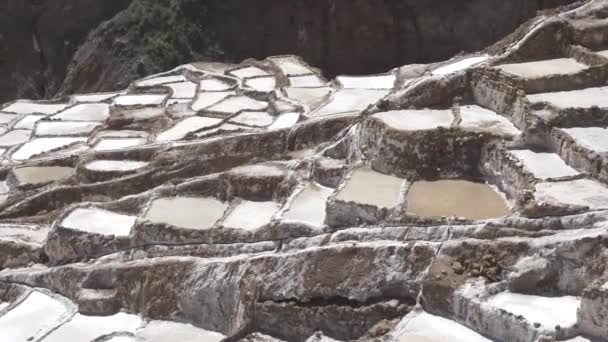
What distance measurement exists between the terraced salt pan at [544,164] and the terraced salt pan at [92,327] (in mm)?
3130

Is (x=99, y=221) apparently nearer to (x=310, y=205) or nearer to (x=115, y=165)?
(x=115, y=165)

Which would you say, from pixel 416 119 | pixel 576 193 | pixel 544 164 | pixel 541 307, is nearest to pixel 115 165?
pixel 416 119

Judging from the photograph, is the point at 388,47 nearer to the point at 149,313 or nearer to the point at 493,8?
the point at 493,8

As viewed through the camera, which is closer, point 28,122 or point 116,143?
point 116,143

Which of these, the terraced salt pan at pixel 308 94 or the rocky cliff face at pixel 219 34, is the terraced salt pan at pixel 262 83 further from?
the rocky cliff face at pixel 219 34

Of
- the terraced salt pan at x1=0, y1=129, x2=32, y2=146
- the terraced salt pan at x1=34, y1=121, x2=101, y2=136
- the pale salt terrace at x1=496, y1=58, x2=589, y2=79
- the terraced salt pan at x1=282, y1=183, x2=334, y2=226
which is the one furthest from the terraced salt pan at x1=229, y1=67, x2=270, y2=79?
the terraced salt pan at x1=282, y1=183, x2=334, y2=226

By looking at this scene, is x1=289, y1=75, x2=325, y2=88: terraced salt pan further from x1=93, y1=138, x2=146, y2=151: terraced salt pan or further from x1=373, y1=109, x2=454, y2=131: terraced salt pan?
x1=373, y1=109, x2=454, y2=131: terraced salt pan

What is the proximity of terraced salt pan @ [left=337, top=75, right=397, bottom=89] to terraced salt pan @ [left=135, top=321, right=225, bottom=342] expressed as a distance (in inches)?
186

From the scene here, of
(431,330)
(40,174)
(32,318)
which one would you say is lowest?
(32,318)

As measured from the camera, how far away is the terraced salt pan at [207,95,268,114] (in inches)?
407

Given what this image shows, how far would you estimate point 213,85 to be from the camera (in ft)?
39.0

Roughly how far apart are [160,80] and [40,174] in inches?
145

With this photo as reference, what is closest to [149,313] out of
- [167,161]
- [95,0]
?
[167,161]

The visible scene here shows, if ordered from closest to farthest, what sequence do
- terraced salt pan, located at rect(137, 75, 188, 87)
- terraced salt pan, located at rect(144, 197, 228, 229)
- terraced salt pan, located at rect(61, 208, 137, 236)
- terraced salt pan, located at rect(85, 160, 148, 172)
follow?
terraced salt pan, located at rect(144, 197, 228, 229), terraced salt pan, located at rect(61, 208, 137, 236), terraced salt pan, located at rect(85, 160, 148, 172), terraced salt pan, located at rect(137, 75, 188, 87)
